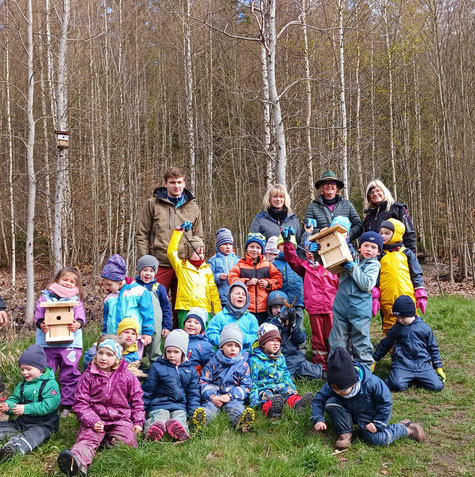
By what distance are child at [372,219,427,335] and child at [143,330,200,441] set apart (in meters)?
2.47

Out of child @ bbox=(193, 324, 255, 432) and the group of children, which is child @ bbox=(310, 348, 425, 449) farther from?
child @ bbox=(193, 324, 255, 432)

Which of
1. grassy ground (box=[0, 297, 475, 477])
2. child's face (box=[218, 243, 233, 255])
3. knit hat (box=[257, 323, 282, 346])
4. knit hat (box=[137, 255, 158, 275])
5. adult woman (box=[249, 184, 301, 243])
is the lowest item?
grassy ground (box=[0, 297, 475, 477])

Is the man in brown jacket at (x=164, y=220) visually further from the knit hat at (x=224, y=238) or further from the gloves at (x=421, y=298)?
the gloves at (x=421, y=298)

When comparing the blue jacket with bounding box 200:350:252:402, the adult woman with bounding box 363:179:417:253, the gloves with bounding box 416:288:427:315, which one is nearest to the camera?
the blue jacket with bounding box 200:350:252:402

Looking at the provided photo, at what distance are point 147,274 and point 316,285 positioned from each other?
194 centimetres

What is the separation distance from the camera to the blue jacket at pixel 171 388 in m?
4.26

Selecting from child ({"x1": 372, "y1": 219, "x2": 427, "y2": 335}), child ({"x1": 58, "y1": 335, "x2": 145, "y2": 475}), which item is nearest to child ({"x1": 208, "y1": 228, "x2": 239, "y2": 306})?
child ({"x1": 372, "y1": 219, "x2": 427, "y2": 335})

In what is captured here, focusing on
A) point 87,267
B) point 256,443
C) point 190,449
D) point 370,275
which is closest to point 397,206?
Result: point 370,275

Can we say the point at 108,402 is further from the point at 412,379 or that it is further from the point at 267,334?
the point at 412,379

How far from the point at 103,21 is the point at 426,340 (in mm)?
14485

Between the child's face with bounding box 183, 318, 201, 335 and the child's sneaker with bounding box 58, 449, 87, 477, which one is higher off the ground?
the child's face with bounding box 183, 318, 201, 335

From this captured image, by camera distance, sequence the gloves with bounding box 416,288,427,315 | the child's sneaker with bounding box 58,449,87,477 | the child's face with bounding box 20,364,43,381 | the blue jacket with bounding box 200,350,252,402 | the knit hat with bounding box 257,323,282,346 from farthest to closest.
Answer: the gloves with bounding box 416,288,427,315
the knit hat with bounding box 257,323,282,346
the blue jacket with bounding box 200,350,252,402
the child's face with bounding box 20,364,43,381
the child's sneaker with bounding box 58,449,87,477

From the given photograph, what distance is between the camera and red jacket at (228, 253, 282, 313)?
545 cm

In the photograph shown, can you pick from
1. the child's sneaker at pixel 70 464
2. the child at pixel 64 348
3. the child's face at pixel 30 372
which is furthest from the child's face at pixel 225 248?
the child's sneaker at pixel 70 464
